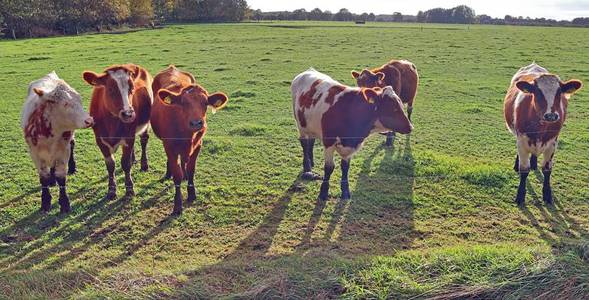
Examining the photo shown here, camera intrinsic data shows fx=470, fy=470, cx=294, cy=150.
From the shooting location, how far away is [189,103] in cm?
574

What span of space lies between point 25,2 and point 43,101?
43695mm

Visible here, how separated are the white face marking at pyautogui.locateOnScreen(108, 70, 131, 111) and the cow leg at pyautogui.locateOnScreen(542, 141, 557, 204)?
5454 millimetres

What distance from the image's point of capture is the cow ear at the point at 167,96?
5660mm

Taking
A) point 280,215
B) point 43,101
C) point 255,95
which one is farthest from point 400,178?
point 255,95

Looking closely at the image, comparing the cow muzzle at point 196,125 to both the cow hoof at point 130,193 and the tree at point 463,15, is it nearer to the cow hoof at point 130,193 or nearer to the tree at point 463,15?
the cow hoof at point 130,193

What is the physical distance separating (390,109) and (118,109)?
3.37 m

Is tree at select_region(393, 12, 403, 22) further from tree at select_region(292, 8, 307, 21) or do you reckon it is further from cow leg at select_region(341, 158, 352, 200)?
cow leg at select_region(341, 158, 352, 200)

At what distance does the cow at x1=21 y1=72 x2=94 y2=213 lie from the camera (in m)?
5.48

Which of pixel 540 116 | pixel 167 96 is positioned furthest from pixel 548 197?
pixel 167 96

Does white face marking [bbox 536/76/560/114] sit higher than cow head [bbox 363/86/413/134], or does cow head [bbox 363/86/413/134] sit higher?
white face marking [bbox 536/76/560/114]

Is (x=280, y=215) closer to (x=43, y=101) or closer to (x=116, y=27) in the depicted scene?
(x=43, y=101)

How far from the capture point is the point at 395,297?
3.90 metres

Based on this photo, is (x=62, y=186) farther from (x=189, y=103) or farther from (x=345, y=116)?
(x=345, y=116)

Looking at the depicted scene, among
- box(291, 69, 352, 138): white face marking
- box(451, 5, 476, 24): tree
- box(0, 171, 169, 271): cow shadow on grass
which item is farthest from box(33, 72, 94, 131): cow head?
box(451, 5, 476, 24): tree
